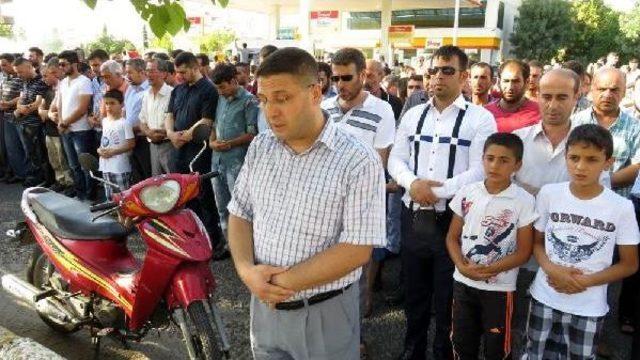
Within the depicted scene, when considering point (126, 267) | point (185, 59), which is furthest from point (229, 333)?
point (185, 59)

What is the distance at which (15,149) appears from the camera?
803cm

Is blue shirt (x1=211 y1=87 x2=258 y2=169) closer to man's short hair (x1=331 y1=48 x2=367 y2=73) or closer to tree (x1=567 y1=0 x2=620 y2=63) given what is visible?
man's short hair (x1=331 y1=48 x2=367 y2=73)

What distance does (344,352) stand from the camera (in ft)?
6.79

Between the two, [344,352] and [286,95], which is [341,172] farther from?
[344,352]

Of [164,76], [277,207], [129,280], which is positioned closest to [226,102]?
[164,76]

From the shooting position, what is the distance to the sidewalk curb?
227cm

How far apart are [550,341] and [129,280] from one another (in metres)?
2.35

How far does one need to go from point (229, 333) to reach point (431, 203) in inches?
68.6

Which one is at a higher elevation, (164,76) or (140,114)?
(164,76)

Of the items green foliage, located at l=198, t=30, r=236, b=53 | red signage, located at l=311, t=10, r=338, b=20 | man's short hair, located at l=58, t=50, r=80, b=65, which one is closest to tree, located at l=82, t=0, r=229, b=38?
man's short hair, located at l=58, t=50, r=80, b=65

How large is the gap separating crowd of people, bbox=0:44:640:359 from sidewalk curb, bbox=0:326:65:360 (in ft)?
3.10

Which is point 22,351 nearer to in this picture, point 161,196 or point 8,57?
point 161,196

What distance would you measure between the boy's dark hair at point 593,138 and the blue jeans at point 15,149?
7.87 meters

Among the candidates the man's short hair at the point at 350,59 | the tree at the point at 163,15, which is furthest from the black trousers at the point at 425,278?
the tree at the point at 163,15
